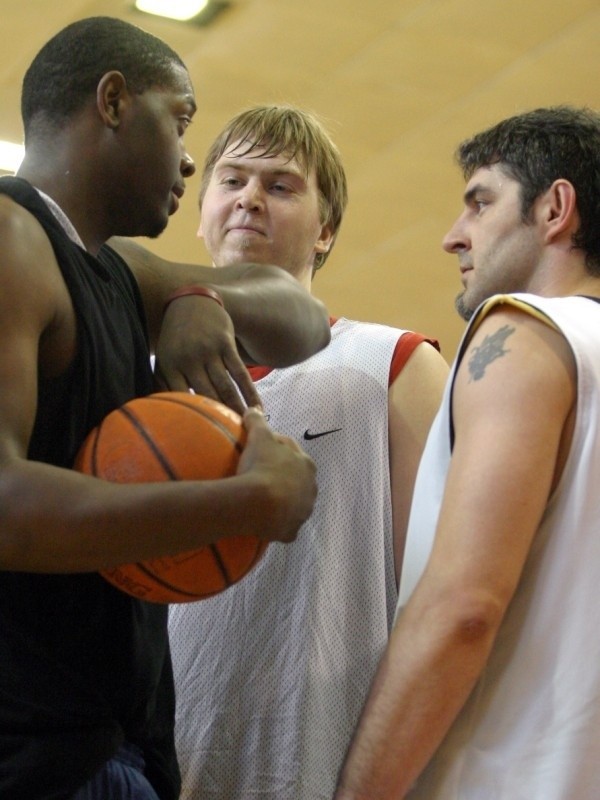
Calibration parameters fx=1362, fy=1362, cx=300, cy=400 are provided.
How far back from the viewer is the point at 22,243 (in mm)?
1760

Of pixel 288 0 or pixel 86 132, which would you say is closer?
pixel 86 132

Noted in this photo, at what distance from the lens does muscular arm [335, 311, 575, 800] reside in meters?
1.91

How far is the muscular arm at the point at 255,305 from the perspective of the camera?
224 centimetres

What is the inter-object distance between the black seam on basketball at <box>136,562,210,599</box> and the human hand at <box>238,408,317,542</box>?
0.52 ft

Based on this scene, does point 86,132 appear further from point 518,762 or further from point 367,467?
point 518,762

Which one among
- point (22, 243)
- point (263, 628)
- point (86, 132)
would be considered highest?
point (86, 132)

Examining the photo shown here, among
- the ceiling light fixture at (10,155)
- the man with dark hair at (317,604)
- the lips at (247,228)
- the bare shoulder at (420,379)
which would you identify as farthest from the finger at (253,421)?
the ceiling light fixture at (10,155)

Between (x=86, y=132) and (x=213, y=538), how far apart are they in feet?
2.28

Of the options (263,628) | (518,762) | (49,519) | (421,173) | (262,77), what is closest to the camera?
(49,519)

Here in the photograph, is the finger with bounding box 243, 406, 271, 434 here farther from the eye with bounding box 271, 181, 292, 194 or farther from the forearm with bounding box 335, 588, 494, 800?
the eye with bounding box 271, 181, 292, 194

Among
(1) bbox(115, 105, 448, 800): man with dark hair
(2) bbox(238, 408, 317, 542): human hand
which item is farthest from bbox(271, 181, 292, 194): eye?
(2) bbox(238, 408, 317, 542): human hand

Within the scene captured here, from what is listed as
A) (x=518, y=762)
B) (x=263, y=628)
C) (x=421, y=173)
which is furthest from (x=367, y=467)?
(x=421, y=173)

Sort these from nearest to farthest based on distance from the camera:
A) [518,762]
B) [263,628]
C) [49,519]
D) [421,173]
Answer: [49,519] → [518,762] → [263,628] → [421,173]

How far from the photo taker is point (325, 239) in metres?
3.12
